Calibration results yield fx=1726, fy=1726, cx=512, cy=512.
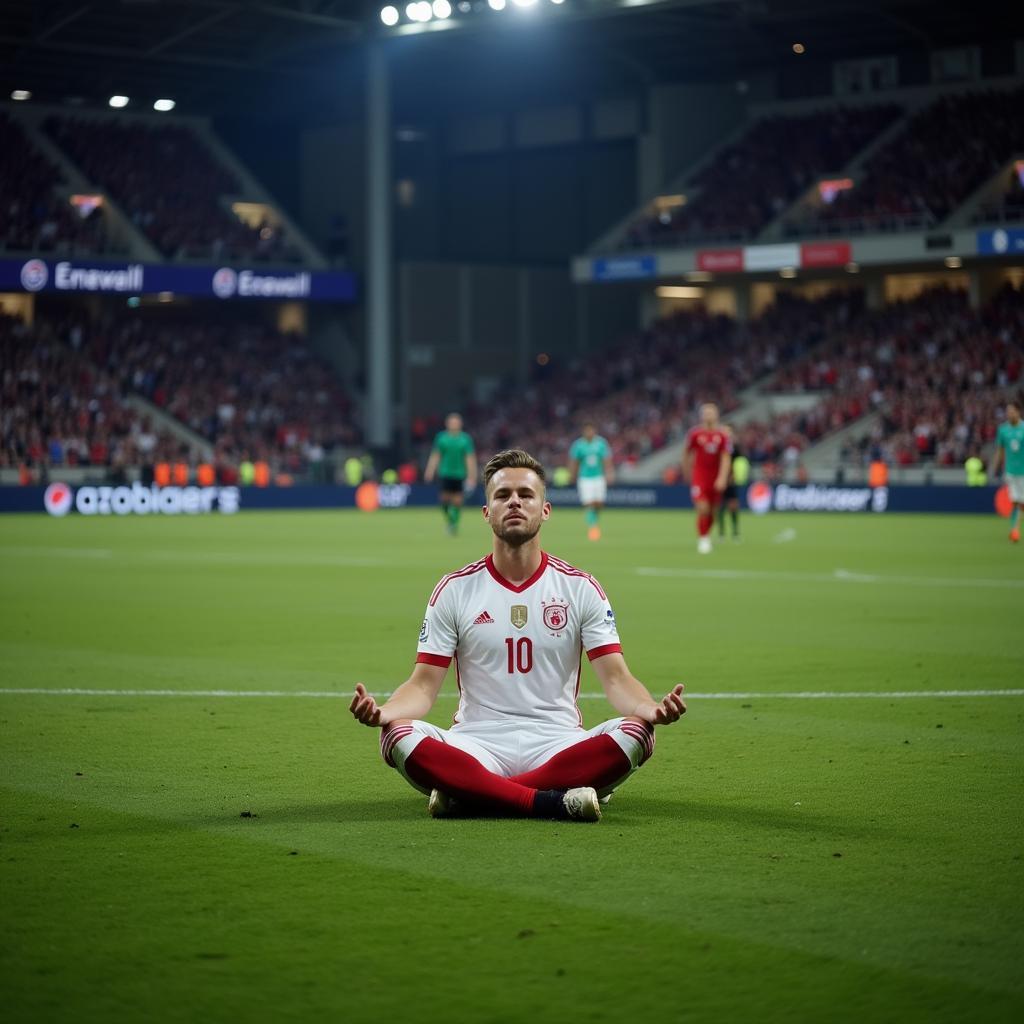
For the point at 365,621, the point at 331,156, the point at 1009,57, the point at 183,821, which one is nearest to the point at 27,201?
the point at 331,156

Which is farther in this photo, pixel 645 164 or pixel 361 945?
pixel 645 164

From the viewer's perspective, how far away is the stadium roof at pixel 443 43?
55500mm

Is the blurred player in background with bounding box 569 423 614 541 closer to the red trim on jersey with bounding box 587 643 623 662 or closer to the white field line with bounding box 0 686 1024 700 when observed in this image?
the white field line with bounding box 0 686 1024 700

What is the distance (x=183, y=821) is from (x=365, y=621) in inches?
402

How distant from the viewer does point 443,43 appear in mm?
61281

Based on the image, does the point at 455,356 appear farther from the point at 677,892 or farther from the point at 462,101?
the point at 677,892

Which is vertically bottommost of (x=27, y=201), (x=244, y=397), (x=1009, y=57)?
(x=244, y=397)

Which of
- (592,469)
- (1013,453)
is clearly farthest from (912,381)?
(1013,453)

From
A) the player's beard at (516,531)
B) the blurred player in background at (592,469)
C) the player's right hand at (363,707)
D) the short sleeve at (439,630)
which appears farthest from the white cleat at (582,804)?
the blurred player in background at (592,469)

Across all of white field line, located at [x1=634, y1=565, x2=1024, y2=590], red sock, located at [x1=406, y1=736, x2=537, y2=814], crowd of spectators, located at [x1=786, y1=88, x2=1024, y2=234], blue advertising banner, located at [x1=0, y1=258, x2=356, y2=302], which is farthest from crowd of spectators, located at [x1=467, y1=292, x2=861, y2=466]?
red sock, located at [x1=406, y1=736, x2=537, y2=814]

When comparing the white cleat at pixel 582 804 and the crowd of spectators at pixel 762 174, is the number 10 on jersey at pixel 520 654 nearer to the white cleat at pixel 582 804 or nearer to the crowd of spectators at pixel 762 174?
the white cleat at pixel 582 804

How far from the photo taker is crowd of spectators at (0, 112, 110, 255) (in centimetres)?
5966

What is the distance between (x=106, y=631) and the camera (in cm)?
1650

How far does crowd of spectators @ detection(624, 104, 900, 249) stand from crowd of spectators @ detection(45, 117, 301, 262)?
14826 millimetres
